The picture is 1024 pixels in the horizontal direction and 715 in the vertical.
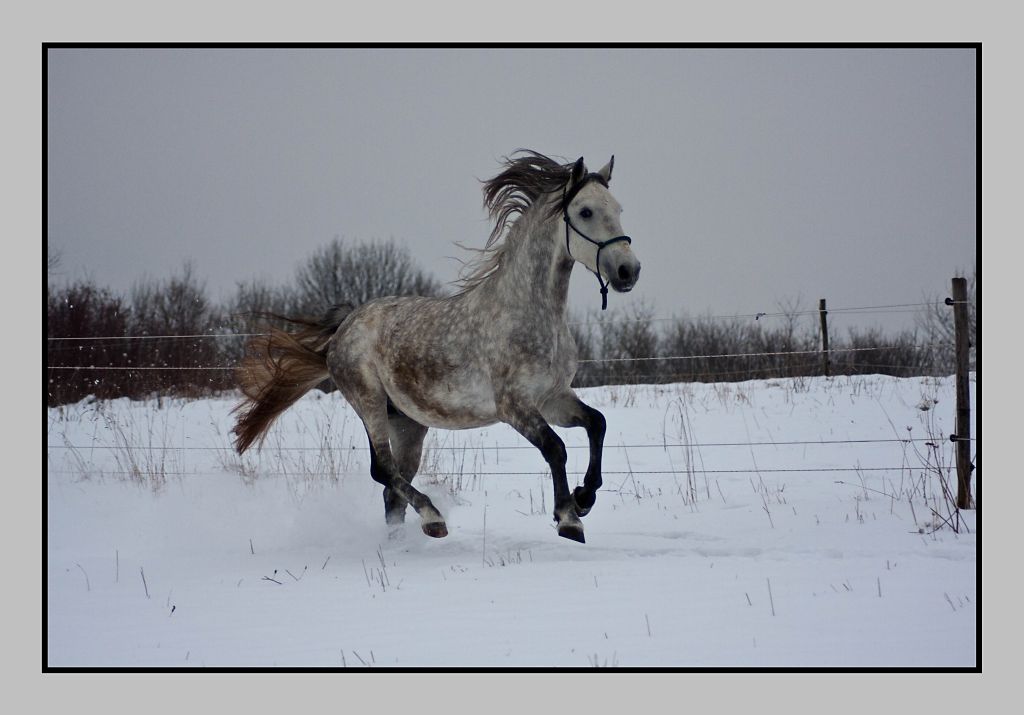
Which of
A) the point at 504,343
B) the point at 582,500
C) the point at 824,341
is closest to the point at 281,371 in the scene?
the point at 504,343

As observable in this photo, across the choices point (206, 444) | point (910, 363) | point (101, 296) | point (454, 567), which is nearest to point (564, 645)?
point (454, 567)

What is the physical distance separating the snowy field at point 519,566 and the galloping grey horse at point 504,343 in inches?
24.8

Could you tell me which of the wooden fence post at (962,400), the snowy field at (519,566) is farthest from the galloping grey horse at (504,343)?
the wooden fence post at (962,400)

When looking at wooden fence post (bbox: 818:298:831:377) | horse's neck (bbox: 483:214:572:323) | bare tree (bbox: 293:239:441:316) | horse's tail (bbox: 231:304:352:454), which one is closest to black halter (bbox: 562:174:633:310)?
horse's neck (bbox: 483:214:572:323)

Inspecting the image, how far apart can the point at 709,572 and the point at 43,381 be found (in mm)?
3595

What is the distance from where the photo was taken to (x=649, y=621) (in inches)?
133

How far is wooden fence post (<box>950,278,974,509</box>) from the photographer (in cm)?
561

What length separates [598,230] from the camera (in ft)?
14.9

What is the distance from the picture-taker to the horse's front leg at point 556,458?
15.0 feet

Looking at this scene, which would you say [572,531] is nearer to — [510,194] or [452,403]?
[452,403]

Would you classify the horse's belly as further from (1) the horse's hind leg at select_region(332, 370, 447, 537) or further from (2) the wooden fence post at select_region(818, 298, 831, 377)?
(2) the wooden fence post at select_region(818, 298, 831, 377)

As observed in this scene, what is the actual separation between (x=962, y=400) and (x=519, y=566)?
3.54m

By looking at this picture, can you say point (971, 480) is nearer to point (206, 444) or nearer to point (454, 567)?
point (454, 567)

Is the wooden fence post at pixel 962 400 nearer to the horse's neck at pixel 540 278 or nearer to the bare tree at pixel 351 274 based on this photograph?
the horse's neck at pixel 540 278
